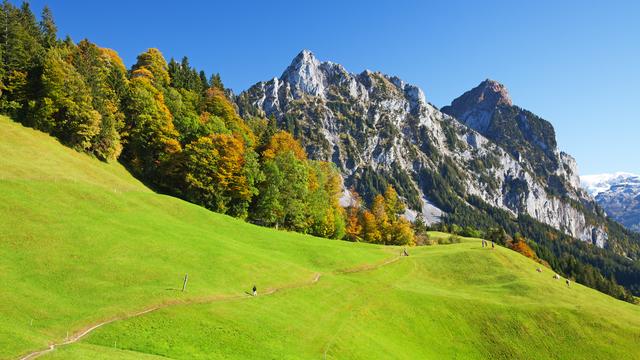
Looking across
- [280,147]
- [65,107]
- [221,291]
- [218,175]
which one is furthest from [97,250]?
[280,147]

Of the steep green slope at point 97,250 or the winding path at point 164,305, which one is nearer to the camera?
the winding path at point 164,305

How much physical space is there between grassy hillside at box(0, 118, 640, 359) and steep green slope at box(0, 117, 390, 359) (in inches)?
7.5

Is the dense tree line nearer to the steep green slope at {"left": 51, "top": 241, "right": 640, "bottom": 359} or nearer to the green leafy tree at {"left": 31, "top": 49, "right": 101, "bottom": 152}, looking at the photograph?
the green leafy tree at {"left": 31, "top": 49, "right": 101, "bottom": 152}

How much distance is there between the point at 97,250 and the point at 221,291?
1454cm

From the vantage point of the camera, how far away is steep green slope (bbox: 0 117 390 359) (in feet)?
119

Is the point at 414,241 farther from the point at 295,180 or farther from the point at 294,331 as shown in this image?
the point at 294,331

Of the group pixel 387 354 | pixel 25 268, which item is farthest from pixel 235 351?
pixel 25 268

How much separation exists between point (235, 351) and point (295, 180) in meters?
72.9

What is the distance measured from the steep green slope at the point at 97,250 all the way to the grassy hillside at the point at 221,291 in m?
0.19

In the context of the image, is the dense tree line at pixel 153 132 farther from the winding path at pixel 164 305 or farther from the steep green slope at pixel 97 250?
the winding path at pixel 164 305

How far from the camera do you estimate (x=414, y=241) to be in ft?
478

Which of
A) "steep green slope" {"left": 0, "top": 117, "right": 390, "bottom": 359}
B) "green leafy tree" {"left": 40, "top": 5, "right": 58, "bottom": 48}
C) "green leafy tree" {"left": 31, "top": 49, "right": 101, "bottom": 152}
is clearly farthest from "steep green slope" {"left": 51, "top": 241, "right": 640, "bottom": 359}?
"green leafy tree" {"left": 40, "top": 5, "right": 58, "bottom": 48}

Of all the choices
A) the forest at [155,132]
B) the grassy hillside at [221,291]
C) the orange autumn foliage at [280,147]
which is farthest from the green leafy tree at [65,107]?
the orange autumn foliage at [280,147]

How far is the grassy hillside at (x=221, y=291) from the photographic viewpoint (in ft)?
119
